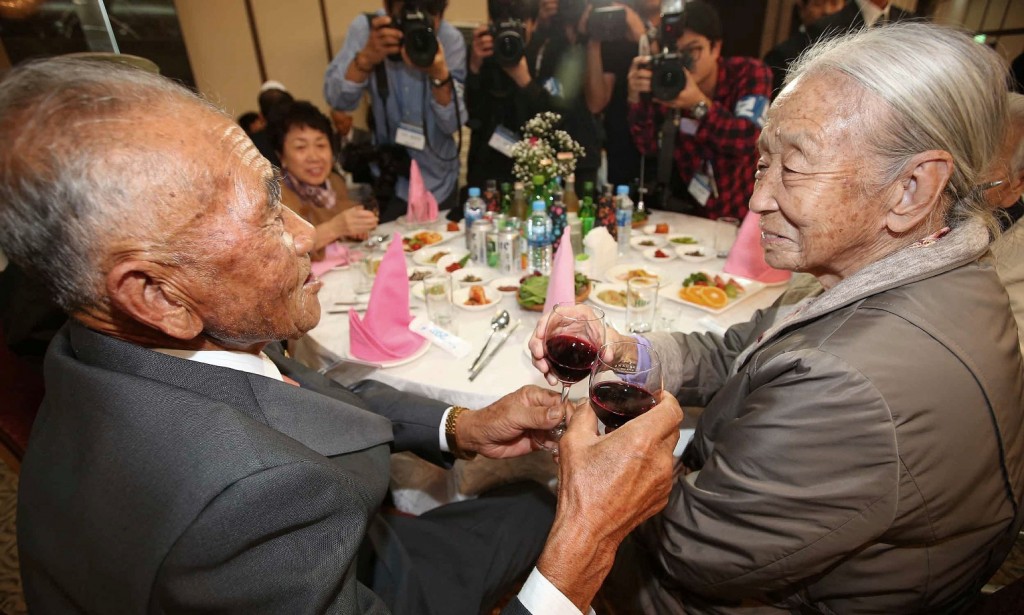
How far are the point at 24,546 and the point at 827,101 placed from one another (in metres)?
1.70

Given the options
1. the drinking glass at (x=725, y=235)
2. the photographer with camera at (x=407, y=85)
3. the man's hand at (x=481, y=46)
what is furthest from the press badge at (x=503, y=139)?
the drinking glass at (x=725, y=235)

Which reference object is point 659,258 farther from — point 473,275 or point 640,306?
point 473,275

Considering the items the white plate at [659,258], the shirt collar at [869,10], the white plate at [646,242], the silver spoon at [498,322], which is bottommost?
the white plate at [646,242]

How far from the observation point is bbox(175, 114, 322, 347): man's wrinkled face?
0.83 m

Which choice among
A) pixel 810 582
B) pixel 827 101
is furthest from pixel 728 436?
pixel 827 101

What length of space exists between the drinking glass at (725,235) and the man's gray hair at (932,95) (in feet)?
4.40

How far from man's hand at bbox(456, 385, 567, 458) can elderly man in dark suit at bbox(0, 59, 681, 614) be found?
308 millimetres

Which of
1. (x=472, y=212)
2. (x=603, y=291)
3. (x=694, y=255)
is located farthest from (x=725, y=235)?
(x=472, y=212)

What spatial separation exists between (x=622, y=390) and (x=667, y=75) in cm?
250

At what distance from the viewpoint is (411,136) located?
3.52 m

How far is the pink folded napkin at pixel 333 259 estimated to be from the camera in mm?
2371

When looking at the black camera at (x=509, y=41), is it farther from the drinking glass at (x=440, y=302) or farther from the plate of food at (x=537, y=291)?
the drinking glass at (x=440, y=302)

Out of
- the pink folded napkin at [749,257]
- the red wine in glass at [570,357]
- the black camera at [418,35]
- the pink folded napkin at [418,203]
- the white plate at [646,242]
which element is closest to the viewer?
the red wine in glass at [570,357]

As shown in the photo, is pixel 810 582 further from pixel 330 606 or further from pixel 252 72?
pixel 252 72
